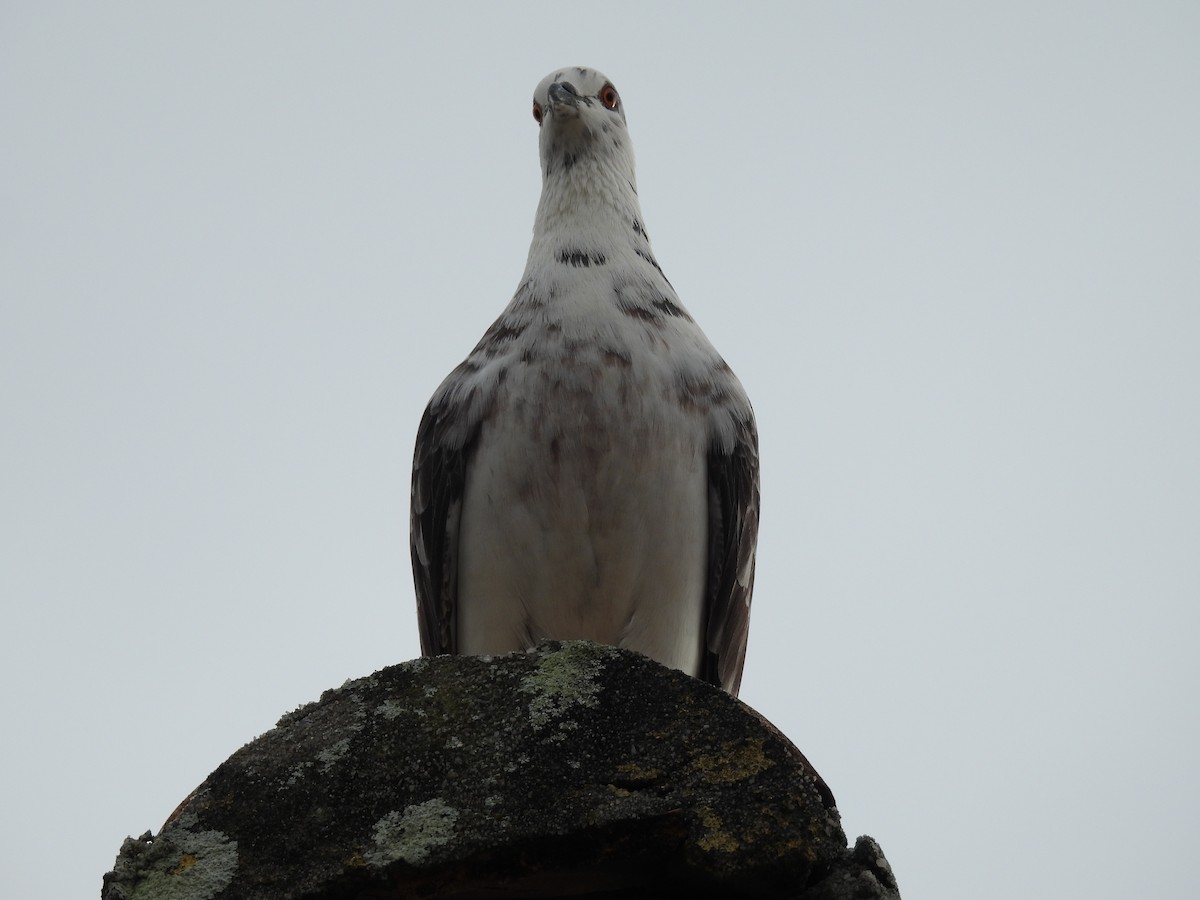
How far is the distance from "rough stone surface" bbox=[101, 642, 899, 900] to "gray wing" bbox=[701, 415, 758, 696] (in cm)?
245

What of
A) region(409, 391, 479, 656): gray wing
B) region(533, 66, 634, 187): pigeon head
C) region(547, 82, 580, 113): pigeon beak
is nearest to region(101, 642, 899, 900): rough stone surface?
region(409, 391, 479, 656): gray wing

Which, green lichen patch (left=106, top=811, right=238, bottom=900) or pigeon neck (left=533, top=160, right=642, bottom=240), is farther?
pigeon neck (left=533, top=160, right=642, bottom=240)

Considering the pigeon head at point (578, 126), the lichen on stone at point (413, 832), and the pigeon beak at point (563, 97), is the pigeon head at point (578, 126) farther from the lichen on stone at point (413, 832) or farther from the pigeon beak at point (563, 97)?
the lichen on stone at point (413, 832)

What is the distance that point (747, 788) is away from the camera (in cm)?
290

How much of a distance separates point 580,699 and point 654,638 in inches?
89.6

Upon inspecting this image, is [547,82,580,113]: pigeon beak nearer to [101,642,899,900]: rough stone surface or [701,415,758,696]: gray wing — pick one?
[701,415,758,696]: gray wing

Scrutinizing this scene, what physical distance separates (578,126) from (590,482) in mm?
2089

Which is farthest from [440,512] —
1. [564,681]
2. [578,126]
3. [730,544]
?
[564,681]

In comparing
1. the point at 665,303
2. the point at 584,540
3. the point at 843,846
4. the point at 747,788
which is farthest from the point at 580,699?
the point at 665,303

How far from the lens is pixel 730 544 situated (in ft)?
18.5

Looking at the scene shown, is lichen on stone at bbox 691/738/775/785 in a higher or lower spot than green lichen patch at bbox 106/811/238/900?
higher

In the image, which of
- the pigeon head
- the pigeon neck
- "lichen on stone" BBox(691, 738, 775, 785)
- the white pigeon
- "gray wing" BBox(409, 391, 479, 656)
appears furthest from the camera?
the pigeon head

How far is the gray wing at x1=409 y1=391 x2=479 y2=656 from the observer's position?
18.2ft

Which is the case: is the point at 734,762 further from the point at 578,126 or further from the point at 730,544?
the point at 578,126
